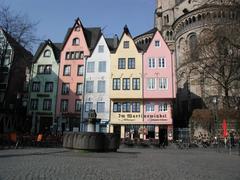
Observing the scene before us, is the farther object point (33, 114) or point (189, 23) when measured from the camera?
point (189, 23)

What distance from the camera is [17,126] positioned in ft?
140

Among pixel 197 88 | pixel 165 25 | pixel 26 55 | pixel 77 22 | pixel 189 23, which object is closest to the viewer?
pixel 26 55

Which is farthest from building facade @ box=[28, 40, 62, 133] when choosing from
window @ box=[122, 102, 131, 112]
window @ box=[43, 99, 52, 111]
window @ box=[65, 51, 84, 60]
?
window @ box=[122, 102, 131, 112]

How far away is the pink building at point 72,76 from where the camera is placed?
3944 centimetres

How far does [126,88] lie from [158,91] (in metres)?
4.56

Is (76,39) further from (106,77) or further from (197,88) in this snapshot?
(197,88)

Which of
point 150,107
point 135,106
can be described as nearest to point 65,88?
point 135,106

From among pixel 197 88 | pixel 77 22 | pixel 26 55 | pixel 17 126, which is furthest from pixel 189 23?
pixel 17 126

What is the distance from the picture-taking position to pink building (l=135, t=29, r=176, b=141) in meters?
36.1

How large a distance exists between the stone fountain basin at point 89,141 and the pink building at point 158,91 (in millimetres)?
19185

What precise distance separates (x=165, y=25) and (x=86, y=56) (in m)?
34.9

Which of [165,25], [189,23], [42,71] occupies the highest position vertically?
[165,25]

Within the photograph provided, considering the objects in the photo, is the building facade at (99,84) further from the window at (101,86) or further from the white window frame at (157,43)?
the white window frame at (157,43)

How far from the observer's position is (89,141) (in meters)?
16.8
